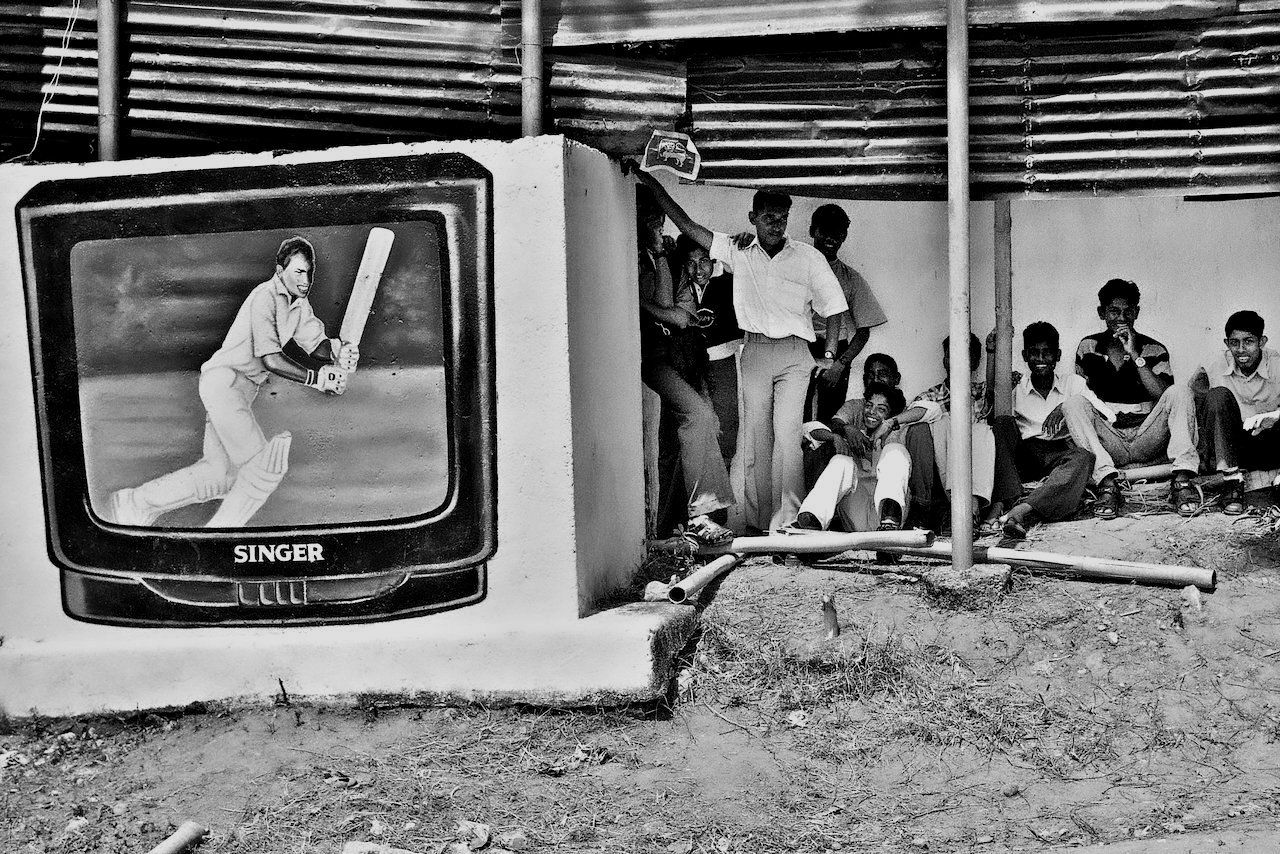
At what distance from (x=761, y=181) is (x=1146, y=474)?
2612 mm

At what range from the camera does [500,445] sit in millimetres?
5891

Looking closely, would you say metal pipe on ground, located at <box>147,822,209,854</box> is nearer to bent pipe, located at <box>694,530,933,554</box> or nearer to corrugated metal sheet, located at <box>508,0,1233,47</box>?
bent pipe, located at <box>694,530,933,554</box>

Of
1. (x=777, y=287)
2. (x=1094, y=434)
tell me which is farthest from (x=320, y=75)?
(x=1094, y=434)

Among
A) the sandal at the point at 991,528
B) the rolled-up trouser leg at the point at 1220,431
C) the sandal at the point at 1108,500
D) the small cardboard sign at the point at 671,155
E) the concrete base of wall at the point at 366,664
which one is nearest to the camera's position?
the concrete base of wall at the point at 366,664

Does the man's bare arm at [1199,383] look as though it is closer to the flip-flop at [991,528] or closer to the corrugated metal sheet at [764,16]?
the flip-flop at [991,528]

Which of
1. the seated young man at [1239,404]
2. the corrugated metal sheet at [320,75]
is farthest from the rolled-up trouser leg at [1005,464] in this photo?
the corrugated metal sheet at [320,75]

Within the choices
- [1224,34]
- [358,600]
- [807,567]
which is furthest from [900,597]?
[1224,34]

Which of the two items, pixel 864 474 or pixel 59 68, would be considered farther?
pixel 864 474

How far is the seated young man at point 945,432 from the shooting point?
7102 millimetres

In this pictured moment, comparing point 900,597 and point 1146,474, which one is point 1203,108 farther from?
point 900,597

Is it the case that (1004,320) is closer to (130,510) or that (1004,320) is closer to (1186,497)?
(1186,497)

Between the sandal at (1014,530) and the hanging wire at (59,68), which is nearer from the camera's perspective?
the hanging wire at (59,68)

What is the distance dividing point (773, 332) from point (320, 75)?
8.29 ft

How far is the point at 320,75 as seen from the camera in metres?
6.25
